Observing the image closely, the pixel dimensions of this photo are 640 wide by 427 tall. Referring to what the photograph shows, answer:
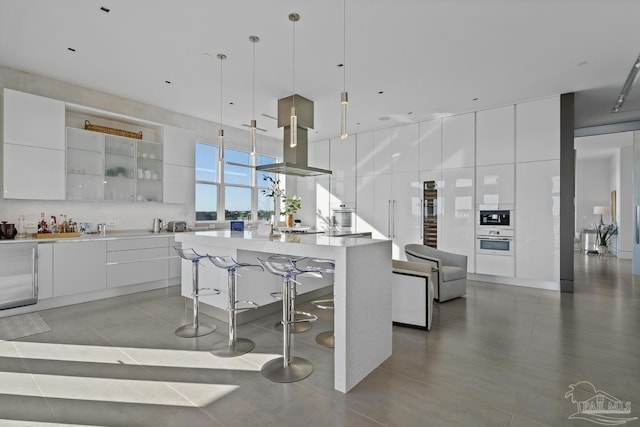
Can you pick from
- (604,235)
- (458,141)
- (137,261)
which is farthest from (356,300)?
(604,235)

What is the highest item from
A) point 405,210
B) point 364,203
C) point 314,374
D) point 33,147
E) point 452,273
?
point 33,147

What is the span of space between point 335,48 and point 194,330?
11.3ft

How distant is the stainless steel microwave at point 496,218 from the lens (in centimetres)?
533

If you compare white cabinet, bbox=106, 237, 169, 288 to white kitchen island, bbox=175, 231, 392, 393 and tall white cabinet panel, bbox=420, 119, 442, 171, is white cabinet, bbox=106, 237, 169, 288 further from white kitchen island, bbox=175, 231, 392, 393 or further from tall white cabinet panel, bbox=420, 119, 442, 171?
tall white cabinet panel, bbox=420, 119, 442, 171

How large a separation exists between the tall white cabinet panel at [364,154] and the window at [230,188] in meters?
2.17

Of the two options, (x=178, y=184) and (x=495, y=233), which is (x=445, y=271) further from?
(x=178, y=184)

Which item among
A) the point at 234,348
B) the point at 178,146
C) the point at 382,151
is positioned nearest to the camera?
the point at 234,348

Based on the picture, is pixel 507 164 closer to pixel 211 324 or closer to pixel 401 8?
pixel 401 8

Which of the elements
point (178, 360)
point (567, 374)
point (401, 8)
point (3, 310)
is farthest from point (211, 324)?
point (401, 8)

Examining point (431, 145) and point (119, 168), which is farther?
point (431, 145)

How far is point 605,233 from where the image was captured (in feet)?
29.7

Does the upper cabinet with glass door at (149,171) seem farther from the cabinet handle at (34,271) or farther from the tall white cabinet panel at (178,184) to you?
the cabinet handle at (34,271)

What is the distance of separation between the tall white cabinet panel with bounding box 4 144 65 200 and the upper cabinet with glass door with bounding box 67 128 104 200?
16 centimetres

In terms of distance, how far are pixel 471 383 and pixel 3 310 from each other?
4.91m
